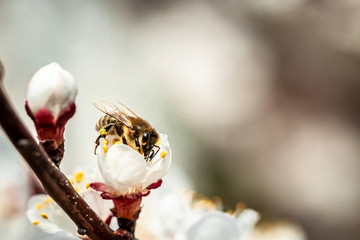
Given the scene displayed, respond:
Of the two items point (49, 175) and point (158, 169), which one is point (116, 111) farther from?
point (49, 175)

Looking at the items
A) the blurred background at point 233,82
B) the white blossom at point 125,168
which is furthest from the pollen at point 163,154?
the blurred background at point 233,82

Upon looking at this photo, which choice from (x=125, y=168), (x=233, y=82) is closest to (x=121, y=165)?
(x=125, y=168)

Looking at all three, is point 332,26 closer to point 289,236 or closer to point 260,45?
point 260,45

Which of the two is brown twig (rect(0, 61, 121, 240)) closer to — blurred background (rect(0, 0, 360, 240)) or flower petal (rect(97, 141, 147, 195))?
flower petal (rect(97, 141, 147, 195))

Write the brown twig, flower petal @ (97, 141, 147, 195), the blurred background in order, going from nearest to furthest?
the brown twig → flower petal @ (97, 141, 147, 195) → the blurred background

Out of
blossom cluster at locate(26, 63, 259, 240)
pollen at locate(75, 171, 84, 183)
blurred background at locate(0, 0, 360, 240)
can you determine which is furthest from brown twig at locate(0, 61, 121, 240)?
blurred background at locate(0, 0, 360, 240)

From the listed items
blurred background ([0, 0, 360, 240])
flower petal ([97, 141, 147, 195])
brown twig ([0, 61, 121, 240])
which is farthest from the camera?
blurred background ([0, 0, 360, 240])

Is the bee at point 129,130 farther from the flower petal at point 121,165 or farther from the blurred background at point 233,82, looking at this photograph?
the blurred background at point 233,82
